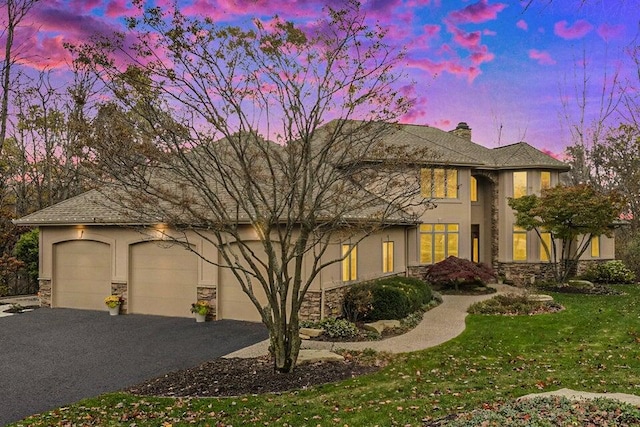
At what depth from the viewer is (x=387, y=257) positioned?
17391 mm

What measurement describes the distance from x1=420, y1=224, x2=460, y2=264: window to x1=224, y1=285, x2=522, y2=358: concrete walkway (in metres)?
5.46

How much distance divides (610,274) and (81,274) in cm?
2186

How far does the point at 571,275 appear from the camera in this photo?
907 inches

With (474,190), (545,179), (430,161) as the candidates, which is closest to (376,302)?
(430,161)

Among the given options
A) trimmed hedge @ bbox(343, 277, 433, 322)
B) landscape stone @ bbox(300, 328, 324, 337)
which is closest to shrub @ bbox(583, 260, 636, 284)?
trimmed hedge @ bbox(343, 277, 433, 322)

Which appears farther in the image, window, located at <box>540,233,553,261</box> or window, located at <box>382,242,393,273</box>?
window, located at <box>540,233,553,261</box>

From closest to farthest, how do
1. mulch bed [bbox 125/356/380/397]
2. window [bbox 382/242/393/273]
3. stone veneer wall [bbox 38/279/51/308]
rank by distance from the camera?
mulch bed [bbox 125/356/380/397] → stone veneer wall [bbox 38/279/51/308] → window [bbox 382/242/393/273]

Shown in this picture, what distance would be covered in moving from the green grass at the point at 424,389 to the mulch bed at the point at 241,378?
0.38m

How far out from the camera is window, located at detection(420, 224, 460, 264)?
21.0 metres

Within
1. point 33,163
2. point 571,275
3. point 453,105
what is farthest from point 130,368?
point 571,275

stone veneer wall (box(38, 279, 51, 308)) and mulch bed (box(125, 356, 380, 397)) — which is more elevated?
stone veneer wall (box(38, 279, 51, 308))

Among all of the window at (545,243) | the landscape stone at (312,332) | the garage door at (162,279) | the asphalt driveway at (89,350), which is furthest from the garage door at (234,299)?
the window at (545,243)

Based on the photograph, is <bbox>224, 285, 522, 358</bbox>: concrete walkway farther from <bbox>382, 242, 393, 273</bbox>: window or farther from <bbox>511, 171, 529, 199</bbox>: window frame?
<bbox>511, 171, 529, 199</bbox>: window frame

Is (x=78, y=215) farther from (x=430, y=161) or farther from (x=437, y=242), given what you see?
(x=437, y=242)
